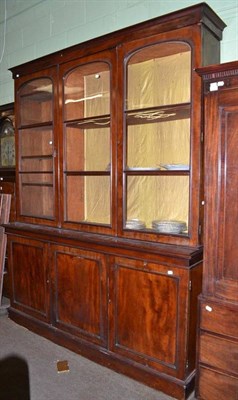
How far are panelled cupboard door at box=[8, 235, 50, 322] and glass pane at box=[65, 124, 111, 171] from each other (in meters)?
0.74

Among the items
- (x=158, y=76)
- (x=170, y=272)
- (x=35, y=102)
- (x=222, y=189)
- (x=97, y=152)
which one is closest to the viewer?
(x=222, y=189)

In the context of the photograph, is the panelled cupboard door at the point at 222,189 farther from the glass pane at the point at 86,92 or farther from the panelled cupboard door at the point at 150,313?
the glass pane at the point at 86,92

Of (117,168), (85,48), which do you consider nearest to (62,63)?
(85,48)

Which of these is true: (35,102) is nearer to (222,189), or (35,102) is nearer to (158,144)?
(158,144)

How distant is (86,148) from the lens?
2750 mm

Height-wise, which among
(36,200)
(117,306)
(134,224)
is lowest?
(117,306)

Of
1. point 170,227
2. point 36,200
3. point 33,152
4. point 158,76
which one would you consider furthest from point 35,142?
point 170,227

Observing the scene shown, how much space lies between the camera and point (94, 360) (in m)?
2.41

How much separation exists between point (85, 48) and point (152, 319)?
77.4 inches

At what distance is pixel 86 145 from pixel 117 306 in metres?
1.34

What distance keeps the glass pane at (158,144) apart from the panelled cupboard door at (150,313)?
0.75 m

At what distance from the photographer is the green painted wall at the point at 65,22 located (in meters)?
2.12

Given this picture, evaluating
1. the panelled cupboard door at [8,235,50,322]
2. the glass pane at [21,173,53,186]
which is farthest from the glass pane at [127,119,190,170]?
the panelled cupboard door at [8,235,50,322]

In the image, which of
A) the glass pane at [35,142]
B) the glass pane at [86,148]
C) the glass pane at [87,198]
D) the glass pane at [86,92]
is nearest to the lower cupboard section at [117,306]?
the glass pane at [87,198]
